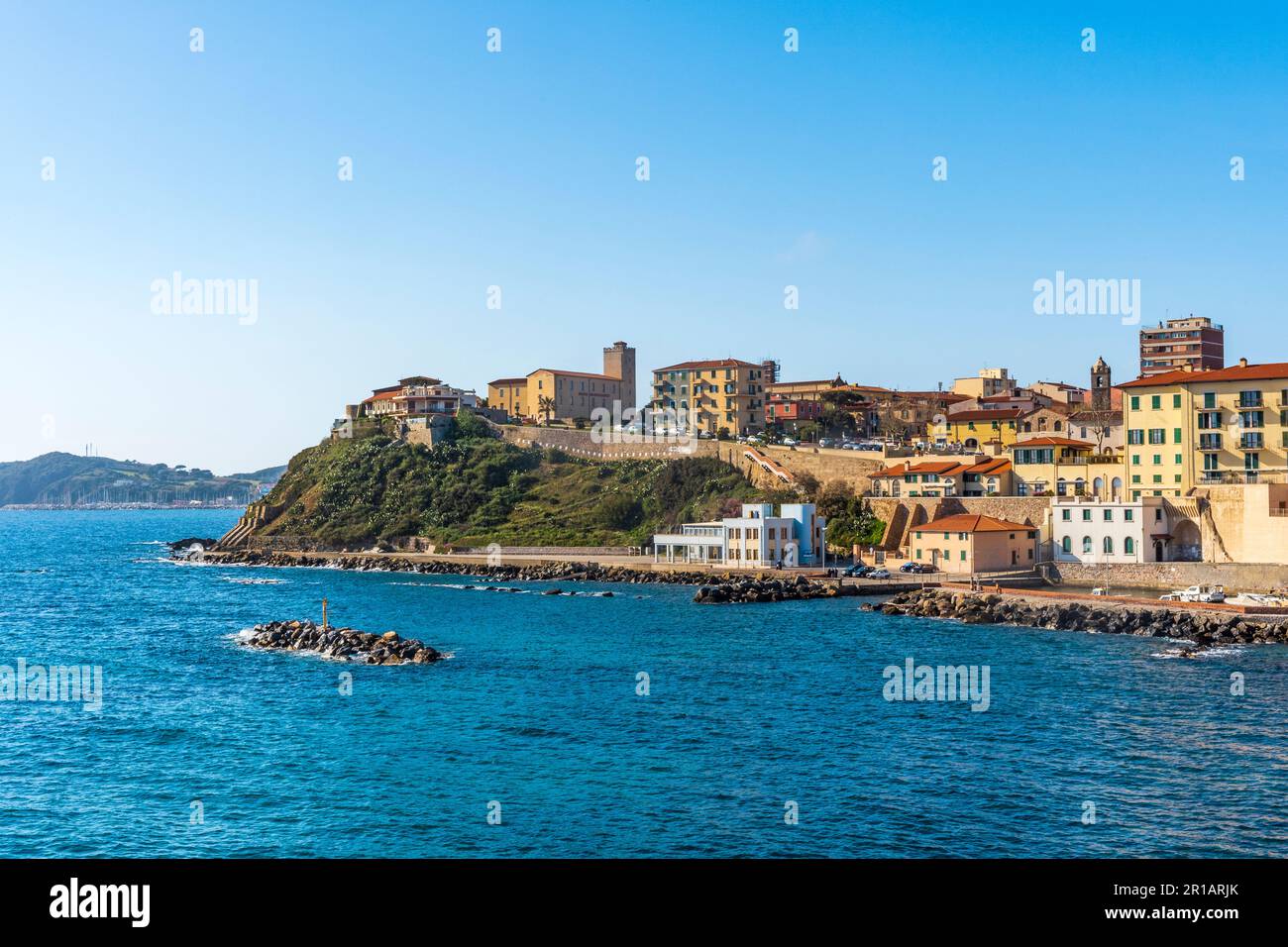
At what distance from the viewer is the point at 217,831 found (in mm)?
21812

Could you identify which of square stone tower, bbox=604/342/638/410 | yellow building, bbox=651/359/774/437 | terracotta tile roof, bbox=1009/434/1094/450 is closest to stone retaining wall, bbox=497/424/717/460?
yellow building, bbox=651/359/774/437

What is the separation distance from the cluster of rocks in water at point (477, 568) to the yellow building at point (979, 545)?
44.7 ft

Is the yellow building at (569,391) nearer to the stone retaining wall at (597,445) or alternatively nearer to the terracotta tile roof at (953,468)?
the stone retaining wall at (597,445)

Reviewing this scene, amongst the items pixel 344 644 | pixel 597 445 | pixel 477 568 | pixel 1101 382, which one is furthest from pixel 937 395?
pixel 344 644

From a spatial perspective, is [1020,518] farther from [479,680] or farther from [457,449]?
[457,449]

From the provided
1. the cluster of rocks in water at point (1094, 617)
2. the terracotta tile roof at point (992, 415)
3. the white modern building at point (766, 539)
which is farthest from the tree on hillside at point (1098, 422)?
the cluster of rocks in water at point (1094, 617)

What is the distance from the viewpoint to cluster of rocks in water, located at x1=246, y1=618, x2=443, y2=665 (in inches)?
1678

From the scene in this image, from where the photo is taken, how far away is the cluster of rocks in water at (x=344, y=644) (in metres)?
42.6

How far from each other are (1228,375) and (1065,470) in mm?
11336

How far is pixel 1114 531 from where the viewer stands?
63844 millimetres

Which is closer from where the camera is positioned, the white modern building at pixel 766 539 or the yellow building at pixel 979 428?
the white modern building at pixel 766 539

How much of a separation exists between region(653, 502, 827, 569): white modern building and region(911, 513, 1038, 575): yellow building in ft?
28.3
